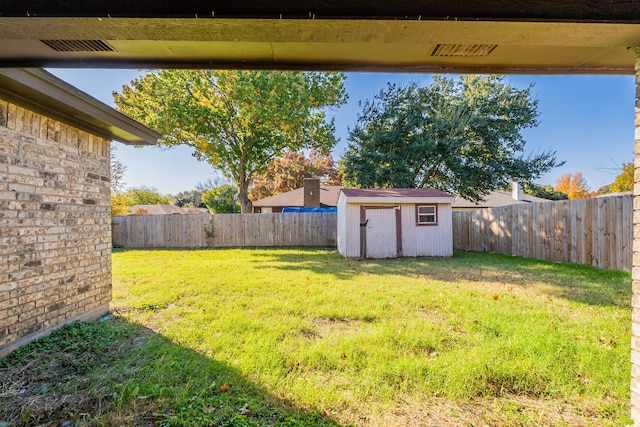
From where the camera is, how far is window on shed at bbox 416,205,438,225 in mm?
10672

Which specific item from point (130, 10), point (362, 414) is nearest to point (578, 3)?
point (130, 10)

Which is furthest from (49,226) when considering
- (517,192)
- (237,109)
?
(517,192)

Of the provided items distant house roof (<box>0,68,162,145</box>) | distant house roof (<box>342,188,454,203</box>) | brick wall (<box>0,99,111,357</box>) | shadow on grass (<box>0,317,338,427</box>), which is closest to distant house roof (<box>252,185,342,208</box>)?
distant house roof (<box>342,188,454,203</box>)

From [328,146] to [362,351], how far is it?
14470 mm

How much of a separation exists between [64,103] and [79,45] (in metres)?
1.88

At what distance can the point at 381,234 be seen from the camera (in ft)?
34.3

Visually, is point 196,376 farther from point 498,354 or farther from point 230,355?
point 498,354

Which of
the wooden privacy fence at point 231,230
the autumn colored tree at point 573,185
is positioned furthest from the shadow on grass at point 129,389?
the autumn colored tree at point 573,185

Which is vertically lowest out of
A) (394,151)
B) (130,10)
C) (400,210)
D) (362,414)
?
(362,414)

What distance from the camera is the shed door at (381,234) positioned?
1039cm

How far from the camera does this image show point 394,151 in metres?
16.0

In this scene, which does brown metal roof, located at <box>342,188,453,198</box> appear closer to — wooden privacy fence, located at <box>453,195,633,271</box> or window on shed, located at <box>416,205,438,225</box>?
window on shed, located at <box>416,205,438,225</box>

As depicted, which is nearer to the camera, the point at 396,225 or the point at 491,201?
the point at 396,225

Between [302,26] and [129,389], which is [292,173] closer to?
[129,389]
